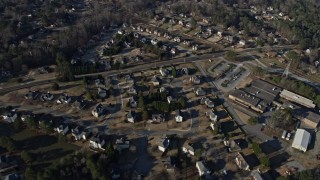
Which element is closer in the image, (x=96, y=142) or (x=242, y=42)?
(x=96, y=142)

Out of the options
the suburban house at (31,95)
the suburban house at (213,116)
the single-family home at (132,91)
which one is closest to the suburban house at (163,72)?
the single-family home at (132,91)

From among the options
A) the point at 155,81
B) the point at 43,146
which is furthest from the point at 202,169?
the point at 43,146

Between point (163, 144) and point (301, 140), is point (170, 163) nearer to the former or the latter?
point (163, 144)

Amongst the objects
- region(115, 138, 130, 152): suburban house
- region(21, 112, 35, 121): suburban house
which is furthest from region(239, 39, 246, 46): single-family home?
region(21, 112, 35, 121): suburban house

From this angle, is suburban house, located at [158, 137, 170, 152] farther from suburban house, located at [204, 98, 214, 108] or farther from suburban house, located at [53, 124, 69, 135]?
suburban house, located at [53, 124, 69, 135]

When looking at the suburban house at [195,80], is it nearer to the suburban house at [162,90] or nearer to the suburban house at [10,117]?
the suburban house at [162,90]

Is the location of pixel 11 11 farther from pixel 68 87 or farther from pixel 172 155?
pixel 172 155
